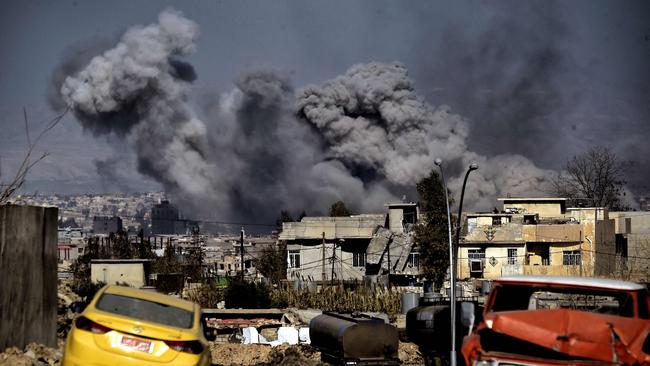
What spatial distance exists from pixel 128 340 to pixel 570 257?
224 ft

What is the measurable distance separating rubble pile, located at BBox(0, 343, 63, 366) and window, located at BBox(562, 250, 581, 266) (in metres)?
64.7

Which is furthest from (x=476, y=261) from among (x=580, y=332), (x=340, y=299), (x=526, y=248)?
(x=580, y=332)

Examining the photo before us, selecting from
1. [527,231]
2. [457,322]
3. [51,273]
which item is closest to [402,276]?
[527,231]

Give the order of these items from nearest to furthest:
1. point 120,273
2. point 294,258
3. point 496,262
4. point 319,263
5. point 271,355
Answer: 1. point 271,355
2. point 120,273
3. point 496,262
4. point 319,263
5. point 294,258

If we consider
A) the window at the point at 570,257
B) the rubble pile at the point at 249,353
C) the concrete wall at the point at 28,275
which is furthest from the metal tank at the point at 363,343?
the window at the point at 570,257

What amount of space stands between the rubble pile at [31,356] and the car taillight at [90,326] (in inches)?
101

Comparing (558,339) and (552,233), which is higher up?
(552,233)

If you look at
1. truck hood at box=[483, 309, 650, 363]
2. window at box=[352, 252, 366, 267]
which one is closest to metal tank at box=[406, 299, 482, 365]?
truck hood at box=[483, 309, 650, 363]

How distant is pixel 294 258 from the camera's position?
8388cm

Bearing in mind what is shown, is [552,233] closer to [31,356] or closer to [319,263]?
[319,263]

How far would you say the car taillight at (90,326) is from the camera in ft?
37.4

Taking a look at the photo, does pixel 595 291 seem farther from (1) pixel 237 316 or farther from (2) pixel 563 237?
(2) pixel 563 237

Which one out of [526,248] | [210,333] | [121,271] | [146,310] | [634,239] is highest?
[634,239]

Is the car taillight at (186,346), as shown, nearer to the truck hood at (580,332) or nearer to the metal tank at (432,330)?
the truck hood at (580,332)
